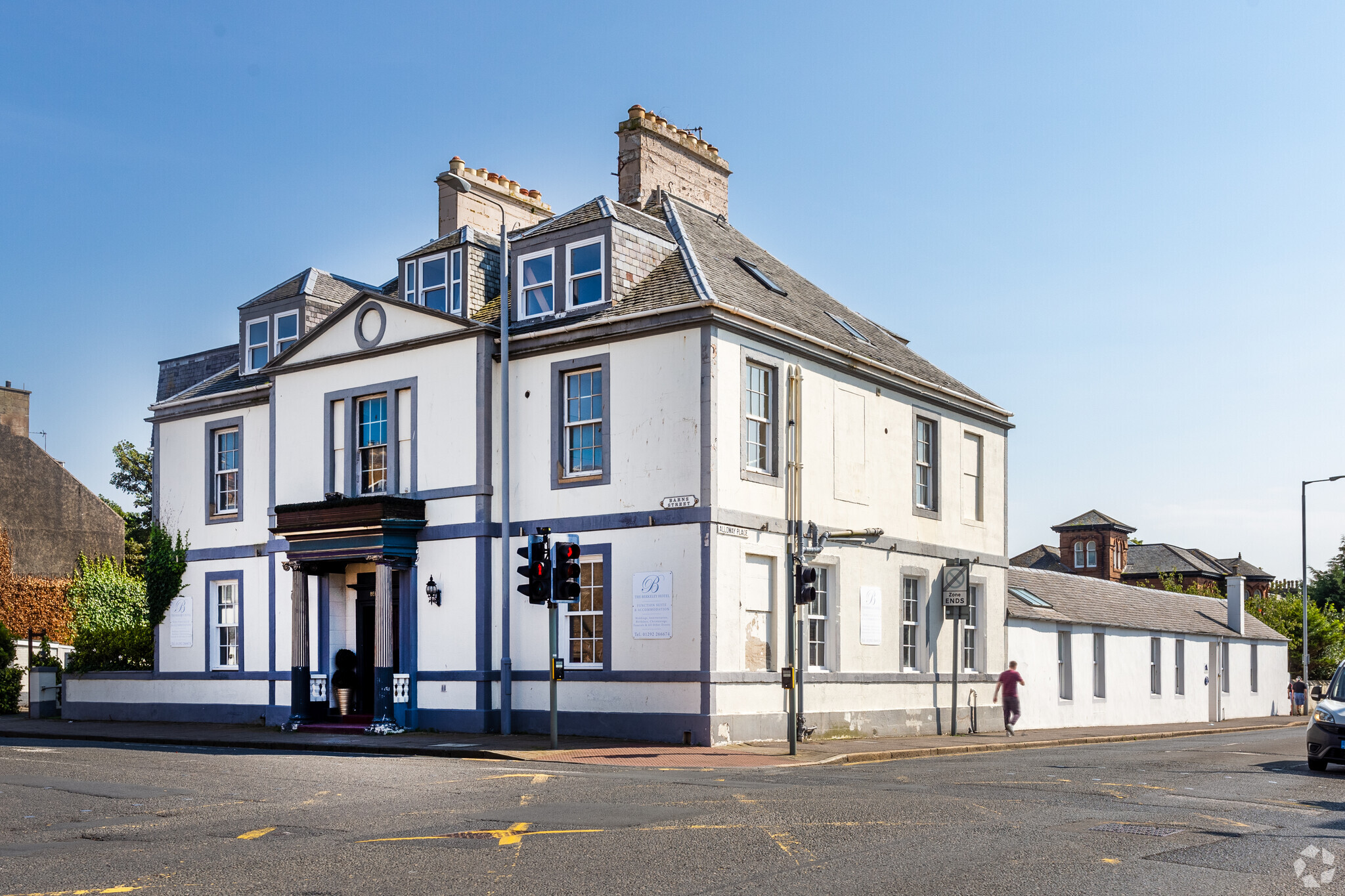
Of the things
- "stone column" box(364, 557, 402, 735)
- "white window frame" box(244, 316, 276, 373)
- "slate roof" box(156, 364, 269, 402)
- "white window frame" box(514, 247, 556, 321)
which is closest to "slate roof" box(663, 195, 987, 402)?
"white window frame" box(514, 247, 556, 321)

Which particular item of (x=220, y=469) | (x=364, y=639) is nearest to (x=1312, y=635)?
(x=364, y=639)

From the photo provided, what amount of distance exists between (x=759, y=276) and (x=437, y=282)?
652cm

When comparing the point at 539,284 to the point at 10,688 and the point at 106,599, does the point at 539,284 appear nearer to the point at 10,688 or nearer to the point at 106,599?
the point at 10,688

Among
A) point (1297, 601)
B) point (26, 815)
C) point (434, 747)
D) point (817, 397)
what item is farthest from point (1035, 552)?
point (26, 815)

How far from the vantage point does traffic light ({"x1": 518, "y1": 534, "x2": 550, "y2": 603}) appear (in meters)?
20.2

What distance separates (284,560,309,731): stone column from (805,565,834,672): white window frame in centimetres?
990

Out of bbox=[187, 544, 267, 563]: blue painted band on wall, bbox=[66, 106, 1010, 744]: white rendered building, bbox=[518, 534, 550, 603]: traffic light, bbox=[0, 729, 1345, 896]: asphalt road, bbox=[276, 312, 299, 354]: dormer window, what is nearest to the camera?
bbox=[0, 729, 1345, 896]: asphalt road

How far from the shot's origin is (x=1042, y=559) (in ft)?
303

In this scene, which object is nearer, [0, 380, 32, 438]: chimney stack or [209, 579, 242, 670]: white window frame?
[209, 579, 242, 670]: white window frame

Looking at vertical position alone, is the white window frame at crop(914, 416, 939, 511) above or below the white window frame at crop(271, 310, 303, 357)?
below

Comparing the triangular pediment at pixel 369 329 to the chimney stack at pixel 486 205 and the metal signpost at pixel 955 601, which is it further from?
the metal signpost at pixel 955 601

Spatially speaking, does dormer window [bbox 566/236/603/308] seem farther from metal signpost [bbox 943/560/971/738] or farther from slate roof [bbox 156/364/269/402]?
metal signpost [bbox 943/560/971/738]

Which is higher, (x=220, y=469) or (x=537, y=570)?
(x=220, y=469)

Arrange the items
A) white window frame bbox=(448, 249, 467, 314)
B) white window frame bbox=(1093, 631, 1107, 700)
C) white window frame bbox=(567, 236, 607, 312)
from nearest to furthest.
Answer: white window frame bbox=(567, 236, 607, 312) < white window frame bbox=(448, 249, 467, 314) < white window frame bbox=(1093, 631, 1107, 700)
